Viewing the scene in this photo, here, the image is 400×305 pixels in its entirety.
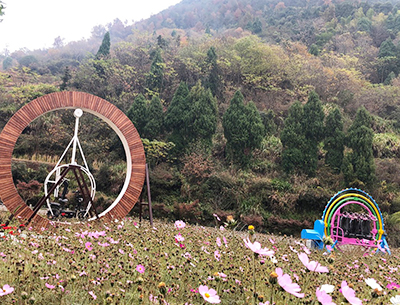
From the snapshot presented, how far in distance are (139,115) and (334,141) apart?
25.1 ft

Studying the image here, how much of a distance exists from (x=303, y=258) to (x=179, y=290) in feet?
2.54

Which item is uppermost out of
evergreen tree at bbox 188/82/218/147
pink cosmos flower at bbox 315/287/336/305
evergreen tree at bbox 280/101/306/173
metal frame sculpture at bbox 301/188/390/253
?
pink cosmos flower at bbox 315/287/336/305

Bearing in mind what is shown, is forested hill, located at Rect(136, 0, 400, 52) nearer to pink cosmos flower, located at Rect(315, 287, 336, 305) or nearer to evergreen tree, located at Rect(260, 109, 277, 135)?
evergreen tree, located at Rect(260, 109, 277, 135)

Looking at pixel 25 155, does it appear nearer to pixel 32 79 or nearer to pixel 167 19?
pixel 32 79

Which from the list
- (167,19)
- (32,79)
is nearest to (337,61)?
(32,79)

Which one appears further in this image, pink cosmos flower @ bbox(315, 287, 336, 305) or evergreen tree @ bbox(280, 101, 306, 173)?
evergreen tree @ bbox(280, 101, 306, 173)

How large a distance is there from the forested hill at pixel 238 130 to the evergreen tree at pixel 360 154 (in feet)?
0.12

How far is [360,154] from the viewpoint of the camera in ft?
39.4

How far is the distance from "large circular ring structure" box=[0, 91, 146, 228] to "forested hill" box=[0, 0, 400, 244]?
319cm

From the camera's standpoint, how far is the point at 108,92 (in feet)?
56.1

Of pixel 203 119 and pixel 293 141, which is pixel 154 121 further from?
pixel 293 141

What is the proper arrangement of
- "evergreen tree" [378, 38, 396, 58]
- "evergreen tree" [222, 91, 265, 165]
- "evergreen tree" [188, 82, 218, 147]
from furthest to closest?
"evergreen tree" [378, 38, 396, 58]
"evergreen tree" [188, 82, 218, 147]
"evergreen tree" [222, 91, 265, 165]

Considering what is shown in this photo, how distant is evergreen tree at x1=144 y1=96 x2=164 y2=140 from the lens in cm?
1368

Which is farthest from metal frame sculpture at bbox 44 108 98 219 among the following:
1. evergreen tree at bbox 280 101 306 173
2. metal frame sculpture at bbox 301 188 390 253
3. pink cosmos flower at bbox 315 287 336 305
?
evergreen tree at bbox 280 101 306 173
